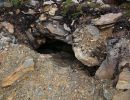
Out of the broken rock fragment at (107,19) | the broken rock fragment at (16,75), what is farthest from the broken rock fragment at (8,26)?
the broken rock fragment at (107,19)

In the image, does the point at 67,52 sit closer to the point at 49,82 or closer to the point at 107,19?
the point at 49,82

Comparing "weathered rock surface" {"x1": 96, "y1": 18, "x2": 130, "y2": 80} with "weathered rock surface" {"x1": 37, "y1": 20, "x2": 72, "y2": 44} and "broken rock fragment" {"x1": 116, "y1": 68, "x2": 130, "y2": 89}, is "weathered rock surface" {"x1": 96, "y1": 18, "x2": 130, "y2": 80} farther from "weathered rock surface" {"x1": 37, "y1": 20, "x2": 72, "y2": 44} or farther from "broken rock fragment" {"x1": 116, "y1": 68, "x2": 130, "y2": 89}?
"weathered rock surface" {"x1": 37, "y1": 20, "x2": 72, "y2": 44}

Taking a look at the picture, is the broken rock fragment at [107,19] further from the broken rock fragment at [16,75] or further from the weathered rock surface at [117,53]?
the broken rock fragment at [16,75]

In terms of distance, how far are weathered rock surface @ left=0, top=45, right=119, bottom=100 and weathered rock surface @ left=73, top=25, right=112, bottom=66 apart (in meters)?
0.31

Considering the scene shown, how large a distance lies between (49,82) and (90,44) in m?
0.94

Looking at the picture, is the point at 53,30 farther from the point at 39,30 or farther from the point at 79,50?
the point at 79,50

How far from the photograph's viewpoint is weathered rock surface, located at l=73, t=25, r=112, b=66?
5.58m

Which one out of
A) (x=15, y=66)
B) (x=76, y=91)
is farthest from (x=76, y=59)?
(x=15, y=66)

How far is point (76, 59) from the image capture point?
6008 millimetres

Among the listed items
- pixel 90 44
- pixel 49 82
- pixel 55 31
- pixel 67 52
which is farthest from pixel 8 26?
pixel 90 44

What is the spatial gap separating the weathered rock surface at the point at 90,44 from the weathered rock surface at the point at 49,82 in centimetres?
31

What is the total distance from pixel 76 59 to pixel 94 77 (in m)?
0.57

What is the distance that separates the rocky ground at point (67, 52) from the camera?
213 inches

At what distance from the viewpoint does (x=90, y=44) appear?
5.67 metres
